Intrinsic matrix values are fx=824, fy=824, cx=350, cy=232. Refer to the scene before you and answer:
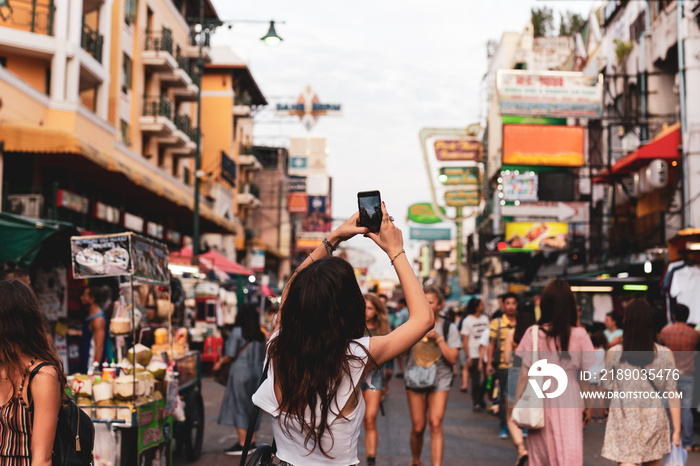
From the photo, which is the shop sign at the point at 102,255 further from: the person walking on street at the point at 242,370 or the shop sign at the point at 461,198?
the shop sign at the point at 461,198

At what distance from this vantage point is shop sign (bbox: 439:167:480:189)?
3922 centimetres

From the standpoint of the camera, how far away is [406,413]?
14531 mm

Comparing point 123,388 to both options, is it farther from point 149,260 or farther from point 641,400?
point 641,400

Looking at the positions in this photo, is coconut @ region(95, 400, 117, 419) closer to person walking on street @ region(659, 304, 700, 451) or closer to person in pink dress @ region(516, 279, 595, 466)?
person in pink dress @ region(516, 279, 595, 466)

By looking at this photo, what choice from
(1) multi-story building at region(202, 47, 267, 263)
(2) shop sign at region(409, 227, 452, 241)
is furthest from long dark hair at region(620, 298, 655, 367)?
(2) shop sign at region(409, 227, 452, 241)

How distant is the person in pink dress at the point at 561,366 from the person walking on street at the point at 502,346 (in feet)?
16.0

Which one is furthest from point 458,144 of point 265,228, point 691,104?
point 265,228

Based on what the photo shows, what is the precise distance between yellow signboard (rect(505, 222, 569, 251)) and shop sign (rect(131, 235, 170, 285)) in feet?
78.9

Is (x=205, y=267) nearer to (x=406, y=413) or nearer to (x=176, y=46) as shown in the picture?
(x=406, y=413)

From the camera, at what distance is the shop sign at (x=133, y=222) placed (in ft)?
89.7

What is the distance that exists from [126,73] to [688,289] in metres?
22.5

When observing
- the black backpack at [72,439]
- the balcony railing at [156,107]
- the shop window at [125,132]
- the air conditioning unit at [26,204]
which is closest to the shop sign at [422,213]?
the balcony railing at [156,107]

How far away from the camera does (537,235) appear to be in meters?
32.2

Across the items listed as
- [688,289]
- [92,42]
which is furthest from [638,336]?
[92,42]
